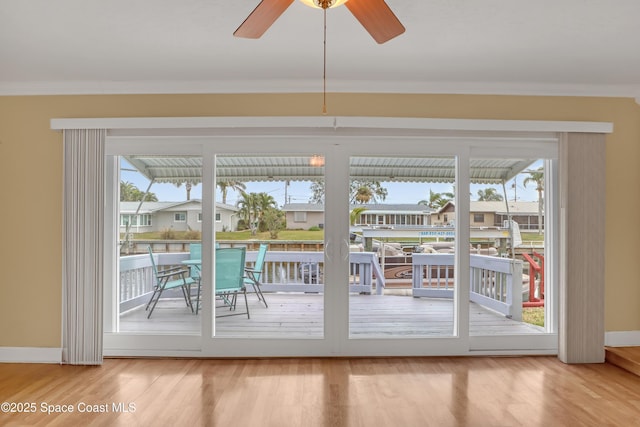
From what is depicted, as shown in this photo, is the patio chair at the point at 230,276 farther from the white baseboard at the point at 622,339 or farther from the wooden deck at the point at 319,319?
the white baseboard at the point at 622,339

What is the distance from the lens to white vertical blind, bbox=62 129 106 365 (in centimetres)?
339

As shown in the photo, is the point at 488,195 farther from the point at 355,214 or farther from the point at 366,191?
the point at 355,214

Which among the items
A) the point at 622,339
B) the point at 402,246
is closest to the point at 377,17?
the point at 402,246

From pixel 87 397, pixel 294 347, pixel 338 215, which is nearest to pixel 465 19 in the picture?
pixel 338 215

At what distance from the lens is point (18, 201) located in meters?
3.47

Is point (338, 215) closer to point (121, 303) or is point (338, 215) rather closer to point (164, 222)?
point (164, 222)

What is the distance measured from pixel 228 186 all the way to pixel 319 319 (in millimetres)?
1490

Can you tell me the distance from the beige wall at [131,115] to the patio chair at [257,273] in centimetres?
127

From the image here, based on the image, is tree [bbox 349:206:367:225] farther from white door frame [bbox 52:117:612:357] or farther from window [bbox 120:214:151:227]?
window [bbox 120:214:151:227]

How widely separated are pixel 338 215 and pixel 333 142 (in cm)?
66

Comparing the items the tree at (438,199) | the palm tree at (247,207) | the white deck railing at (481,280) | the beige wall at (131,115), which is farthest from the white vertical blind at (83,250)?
the tree at (438,199)

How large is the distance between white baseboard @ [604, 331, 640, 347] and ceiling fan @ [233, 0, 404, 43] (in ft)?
11.3

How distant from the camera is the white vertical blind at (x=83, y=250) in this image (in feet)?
11.1

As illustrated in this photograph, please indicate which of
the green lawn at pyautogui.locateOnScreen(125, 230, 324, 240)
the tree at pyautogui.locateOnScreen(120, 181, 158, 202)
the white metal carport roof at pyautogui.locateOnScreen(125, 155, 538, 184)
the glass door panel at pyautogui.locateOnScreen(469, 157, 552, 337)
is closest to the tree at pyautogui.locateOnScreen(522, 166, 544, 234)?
the glass door panel at pyautogui.locateOnScreen(469, 157, 552, 337)
